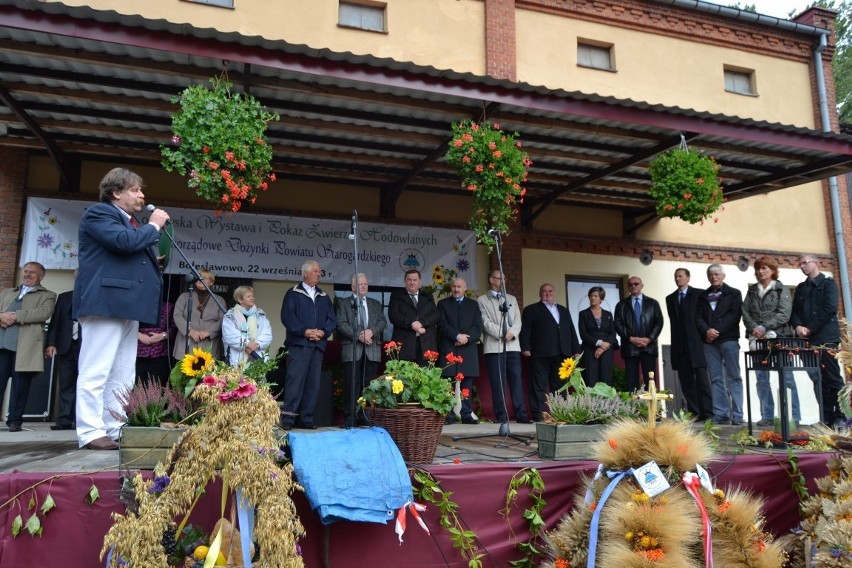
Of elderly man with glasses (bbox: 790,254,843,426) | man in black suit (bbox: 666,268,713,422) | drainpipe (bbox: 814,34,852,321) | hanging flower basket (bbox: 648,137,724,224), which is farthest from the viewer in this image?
drainpipe (bbox: 814,34,852,321)

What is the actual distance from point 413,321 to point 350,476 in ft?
13.4

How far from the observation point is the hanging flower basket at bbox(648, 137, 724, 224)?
686 centimetres

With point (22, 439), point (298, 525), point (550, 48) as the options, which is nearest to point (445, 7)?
point (550, 48)

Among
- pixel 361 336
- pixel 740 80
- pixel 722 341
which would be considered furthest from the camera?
pixel 740 80

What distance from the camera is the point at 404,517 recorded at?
330 cm

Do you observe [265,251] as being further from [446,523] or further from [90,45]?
[446,523]

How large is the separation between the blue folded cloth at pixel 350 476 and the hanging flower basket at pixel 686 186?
4.74 meters

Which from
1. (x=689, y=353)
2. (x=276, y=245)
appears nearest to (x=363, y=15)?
(x=276, y=245)

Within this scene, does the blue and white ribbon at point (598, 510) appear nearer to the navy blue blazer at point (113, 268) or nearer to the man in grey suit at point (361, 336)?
the navy blue blazer at point (113, 268)

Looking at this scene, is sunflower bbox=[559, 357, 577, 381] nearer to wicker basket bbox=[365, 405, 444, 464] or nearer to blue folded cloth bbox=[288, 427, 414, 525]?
wicker basket bbox=[365, 405, 444, 464]

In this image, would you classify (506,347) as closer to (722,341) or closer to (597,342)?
(597,342)

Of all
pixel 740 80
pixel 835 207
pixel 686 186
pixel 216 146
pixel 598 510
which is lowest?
pixel 598 510

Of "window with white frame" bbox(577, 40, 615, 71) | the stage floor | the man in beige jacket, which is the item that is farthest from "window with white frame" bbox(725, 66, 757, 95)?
the stage floor

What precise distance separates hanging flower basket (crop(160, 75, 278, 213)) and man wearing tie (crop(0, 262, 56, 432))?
240 cm
